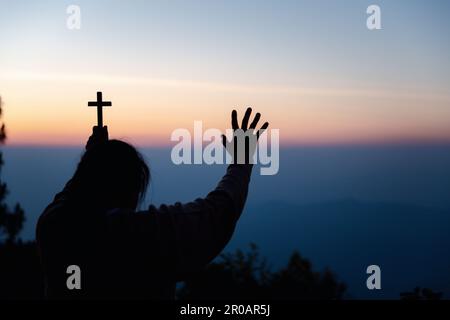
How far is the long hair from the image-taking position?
5.54 ft

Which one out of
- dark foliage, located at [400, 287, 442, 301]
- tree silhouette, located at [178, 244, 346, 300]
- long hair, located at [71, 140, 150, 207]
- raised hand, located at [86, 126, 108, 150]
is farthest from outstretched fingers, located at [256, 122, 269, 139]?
tree silhouette, located at [178, 244, 346, 300]

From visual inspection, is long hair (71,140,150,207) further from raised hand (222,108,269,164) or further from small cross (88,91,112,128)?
small cross (88,91,112,128)

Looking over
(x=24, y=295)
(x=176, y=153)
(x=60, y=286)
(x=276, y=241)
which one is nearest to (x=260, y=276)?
(x=24, y=295)

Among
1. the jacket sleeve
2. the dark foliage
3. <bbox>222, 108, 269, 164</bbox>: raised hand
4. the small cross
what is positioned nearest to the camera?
the jacket sleeve

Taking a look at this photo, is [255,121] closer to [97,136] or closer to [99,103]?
[97,136]

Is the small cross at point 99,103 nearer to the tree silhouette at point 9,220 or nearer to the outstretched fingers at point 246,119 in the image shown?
the outstretched fingers at point 246,119

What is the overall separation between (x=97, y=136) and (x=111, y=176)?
13.4 inches

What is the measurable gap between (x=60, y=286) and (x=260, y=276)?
11005mm

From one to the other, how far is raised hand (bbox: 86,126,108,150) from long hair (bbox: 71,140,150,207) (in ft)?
0.71

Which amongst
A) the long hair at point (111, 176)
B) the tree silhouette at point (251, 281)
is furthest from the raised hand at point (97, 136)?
the tree silhouette at point (251, 281)

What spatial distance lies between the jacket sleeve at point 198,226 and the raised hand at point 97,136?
49cm

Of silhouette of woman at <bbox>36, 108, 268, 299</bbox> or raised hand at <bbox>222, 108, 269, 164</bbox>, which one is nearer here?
silhouette of woman at <bbox>36, 108, 268, 299</bbox>
